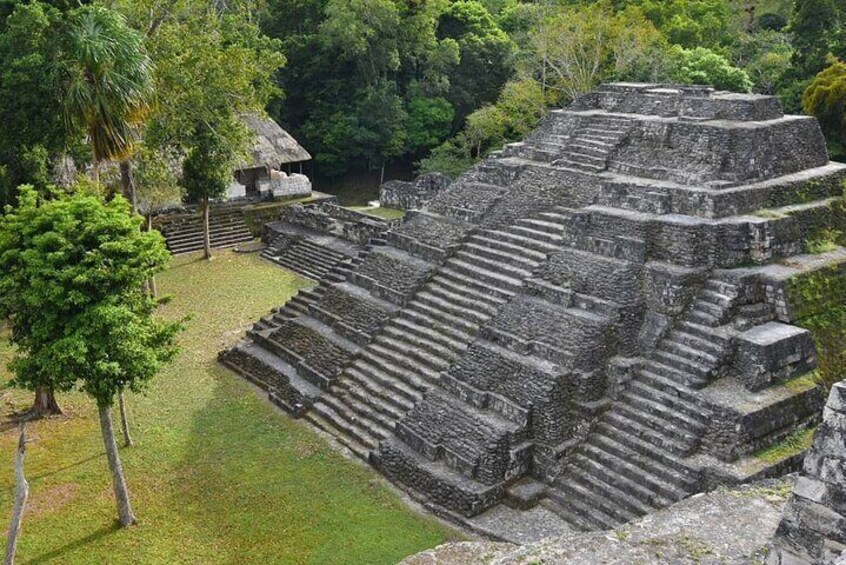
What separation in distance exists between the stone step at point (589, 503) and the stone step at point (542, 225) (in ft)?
16.2

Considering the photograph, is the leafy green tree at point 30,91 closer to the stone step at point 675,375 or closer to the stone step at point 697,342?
the stone step at point 675,375

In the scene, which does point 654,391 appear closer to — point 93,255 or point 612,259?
point 612,259

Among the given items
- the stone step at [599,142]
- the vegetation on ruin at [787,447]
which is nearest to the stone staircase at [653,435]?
the vegetation on ruin at [787,447]

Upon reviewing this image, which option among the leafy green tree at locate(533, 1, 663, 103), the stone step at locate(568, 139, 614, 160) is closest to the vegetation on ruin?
the stone step at locate(568, 139, 614, 160)

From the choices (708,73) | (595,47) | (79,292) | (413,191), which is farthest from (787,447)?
(595,47)

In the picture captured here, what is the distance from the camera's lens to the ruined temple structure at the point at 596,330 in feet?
35.6

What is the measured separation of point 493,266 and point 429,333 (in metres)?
1.77

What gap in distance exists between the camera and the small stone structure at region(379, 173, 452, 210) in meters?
26.5

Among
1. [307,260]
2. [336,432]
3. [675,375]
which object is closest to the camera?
[675,375]

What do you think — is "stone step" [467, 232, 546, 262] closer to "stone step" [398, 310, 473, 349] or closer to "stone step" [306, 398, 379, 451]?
"stone step" [398, 310, 473, 349]

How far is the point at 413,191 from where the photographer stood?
26.8 meters

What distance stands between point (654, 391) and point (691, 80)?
657 inches

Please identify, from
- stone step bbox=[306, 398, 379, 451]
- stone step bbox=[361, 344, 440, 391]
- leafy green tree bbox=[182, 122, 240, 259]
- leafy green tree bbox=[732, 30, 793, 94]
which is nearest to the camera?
stone step bbox=[306, 398, 379, 451]

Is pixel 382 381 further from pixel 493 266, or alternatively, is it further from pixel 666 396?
pixel 666 396
